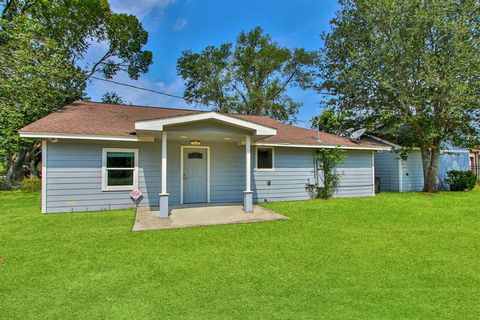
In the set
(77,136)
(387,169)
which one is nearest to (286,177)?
(77,136)

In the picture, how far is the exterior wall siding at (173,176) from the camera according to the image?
8.52 metres

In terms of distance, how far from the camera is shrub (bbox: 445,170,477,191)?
15781mm

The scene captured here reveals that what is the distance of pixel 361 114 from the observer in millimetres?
16609

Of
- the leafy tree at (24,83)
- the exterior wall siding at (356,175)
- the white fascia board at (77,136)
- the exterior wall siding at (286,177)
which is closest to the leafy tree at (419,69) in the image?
the exterior wall siding at (356,175)

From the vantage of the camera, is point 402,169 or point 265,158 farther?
point 402,169

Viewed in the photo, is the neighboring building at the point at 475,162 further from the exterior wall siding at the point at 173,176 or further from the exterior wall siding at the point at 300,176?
the exterior wall siding at the point at 173,176

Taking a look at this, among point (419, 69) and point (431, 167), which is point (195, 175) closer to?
point (419, 69)

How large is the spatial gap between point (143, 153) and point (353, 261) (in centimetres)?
733

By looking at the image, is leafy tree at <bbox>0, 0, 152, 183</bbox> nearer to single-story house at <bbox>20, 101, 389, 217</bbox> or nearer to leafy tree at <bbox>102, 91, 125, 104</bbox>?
leafy tree at <bbox>102, 91, 125, 104</bbox>

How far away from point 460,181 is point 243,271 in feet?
55.6

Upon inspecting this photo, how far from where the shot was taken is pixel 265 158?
11117 mm

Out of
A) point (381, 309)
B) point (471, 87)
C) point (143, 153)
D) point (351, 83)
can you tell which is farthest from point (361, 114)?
point (381, 309)

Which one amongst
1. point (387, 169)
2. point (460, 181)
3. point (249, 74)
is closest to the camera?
point (460, 181)

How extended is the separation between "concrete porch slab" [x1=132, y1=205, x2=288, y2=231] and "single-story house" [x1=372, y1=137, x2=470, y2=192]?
1022cm
